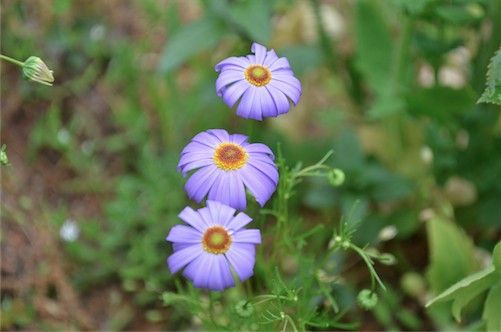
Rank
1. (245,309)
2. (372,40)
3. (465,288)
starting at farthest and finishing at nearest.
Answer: (372,40) → (465,288) → (245,309)

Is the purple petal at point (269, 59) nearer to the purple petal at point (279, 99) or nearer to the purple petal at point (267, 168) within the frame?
the purple petal at point (279, 99)

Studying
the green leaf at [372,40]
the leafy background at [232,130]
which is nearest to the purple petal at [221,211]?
the leafy background at [232,130]

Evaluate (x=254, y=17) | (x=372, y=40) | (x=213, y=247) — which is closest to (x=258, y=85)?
(x=213, y=247)

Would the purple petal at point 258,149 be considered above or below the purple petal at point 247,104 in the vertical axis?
below

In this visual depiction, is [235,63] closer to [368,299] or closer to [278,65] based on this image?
[278,65]

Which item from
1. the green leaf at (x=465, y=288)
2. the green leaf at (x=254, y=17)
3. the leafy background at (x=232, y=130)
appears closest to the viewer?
the green leaf at (x=465, y=288)

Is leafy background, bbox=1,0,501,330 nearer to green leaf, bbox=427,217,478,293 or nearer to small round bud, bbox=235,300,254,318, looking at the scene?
green leaf, bbox=427,217,478,293

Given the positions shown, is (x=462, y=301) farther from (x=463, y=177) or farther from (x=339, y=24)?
(x=339, y=24)

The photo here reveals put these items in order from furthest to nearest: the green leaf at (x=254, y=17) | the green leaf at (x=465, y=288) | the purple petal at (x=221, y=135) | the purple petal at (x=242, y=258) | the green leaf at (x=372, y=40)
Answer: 1. the green leaf at (x=372, y=40)
2. the green leaf at (x=254, y=17)
3. the green leaf at (x=465, y=288)
4. the purple petal at (x=221, y=135)
5. the purple petal at (x=242, y=258)
